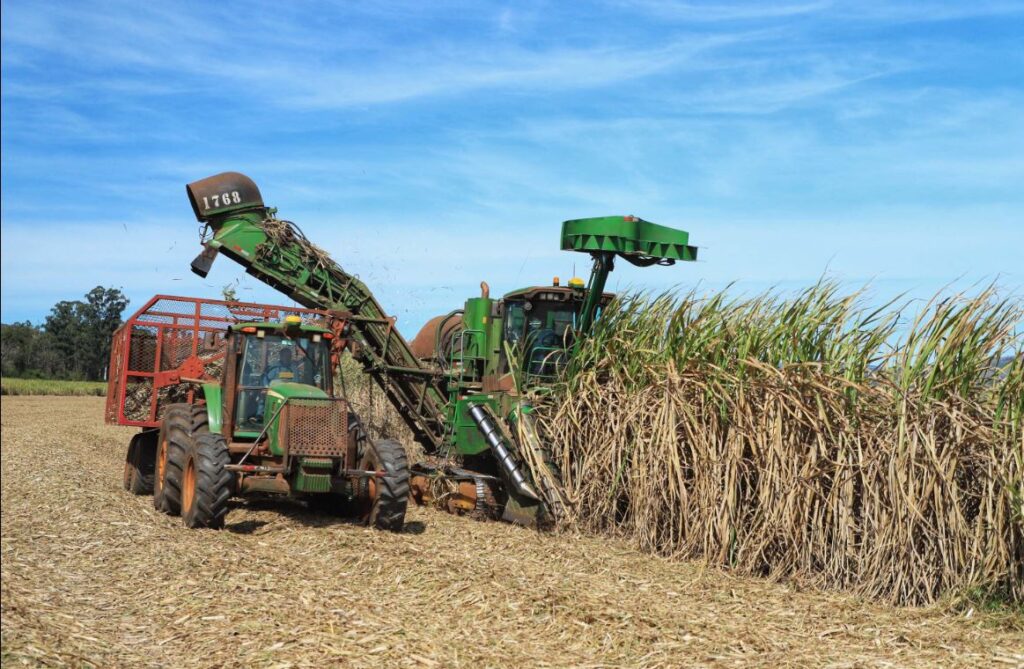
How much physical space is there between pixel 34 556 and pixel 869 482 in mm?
5859

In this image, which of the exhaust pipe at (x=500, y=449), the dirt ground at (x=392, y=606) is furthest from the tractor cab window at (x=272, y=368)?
the exhaust pipe at (x=500, y=449)

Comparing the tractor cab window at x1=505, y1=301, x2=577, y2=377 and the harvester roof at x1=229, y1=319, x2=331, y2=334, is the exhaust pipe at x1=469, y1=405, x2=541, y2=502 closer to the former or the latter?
the tractor cab window at x1=505, y1=301, x2=577, y2=377

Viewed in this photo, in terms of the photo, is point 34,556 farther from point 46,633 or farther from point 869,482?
point 869,482

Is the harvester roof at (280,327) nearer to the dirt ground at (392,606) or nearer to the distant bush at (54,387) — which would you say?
the dirt ground at (392,606)

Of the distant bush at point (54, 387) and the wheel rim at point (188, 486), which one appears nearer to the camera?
the wheel rim at point (188, 486)

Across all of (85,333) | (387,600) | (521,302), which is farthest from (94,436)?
(85,333)

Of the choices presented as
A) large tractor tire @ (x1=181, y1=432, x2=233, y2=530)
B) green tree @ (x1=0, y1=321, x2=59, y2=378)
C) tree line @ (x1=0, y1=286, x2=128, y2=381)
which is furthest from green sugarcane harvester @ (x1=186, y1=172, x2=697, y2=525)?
tree line @ (x1=0, y1=286, x2=128, y2=381)

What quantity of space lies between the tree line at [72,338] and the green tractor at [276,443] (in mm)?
14540

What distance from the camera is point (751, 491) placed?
25.8ft

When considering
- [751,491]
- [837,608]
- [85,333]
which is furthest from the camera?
[85,333]

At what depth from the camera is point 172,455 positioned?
9031 millimetres

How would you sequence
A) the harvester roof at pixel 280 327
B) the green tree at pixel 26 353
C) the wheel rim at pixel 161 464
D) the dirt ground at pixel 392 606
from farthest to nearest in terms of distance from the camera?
the green tree at pixel 26 353 < the wheel rim at pixel 161 464 < the harvester roof at pixel 280 327 < the dirt ground at pixel 392 606

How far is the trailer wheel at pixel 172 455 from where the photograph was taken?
29.4ft

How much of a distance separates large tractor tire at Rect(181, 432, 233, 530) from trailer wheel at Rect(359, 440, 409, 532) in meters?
1.27
